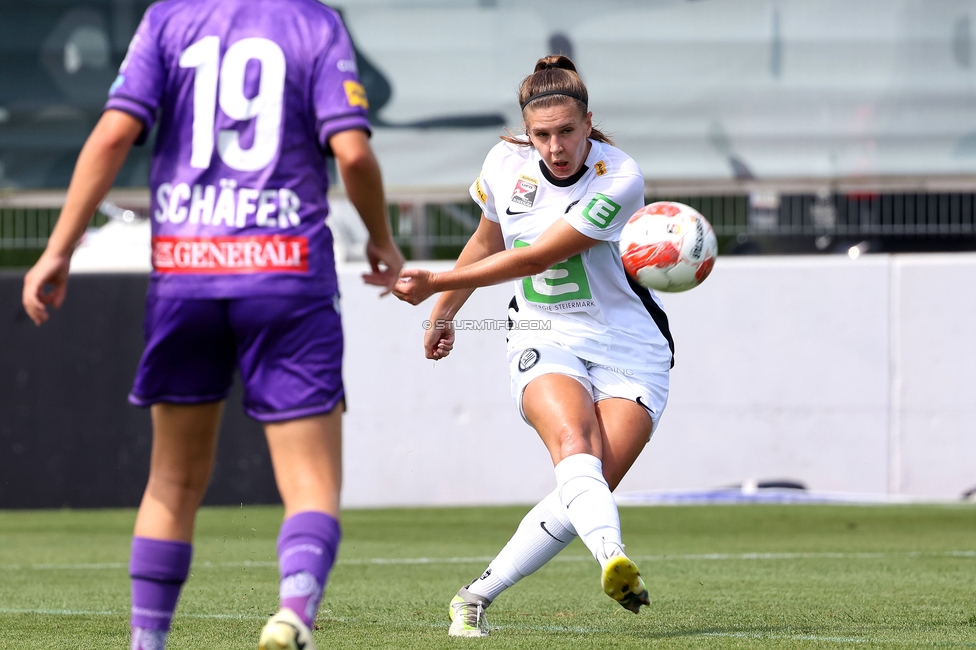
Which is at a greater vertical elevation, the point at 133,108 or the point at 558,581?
the point at 133,108

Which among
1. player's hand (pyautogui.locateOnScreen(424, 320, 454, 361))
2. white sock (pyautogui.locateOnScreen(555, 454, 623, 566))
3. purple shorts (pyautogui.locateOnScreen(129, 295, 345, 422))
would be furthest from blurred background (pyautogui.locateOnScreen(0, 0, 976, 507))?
purple shorts (pyautogui.locateOnScreen(129, 295, 345, 422))

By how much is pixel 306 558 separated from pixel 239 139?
931 mm

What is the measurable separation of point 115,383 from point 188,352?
768 centimetres

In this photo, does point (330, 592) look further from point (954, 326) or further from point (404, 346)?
point (954, 326)

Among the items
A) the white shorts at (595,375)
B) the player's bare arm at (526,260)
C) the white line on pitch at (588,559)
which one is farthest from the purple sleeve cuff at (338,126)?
the white line on pitch at (588,559)

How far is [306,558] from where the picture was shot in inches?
124

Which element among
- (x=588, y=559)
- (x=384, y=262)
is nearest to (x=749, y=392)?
(x=588, y=559)

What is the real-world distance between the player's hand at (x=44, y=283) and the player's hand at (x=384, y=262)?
0.67 meters

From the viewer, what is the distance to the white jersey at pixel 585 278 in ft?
15.6

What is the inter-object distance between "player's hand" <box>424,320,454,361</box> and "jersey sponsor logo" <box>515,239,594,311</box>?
13.4 inches

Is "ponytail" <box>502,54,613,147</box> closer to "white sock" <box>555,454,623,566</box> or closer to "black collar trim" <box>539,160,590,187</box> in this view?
"black collar trim" <box>539,160,590,187</box>

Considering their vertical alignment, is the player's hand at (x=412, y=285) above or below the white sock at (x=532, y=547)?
above

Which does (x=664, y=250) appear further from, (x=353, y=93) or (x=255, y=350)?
(x=255, y=350)

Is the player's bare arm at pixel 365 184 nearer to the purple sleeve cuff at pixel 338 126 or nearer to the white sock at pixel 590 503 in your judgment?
the purple sleeve cuff at pixel 338 126
